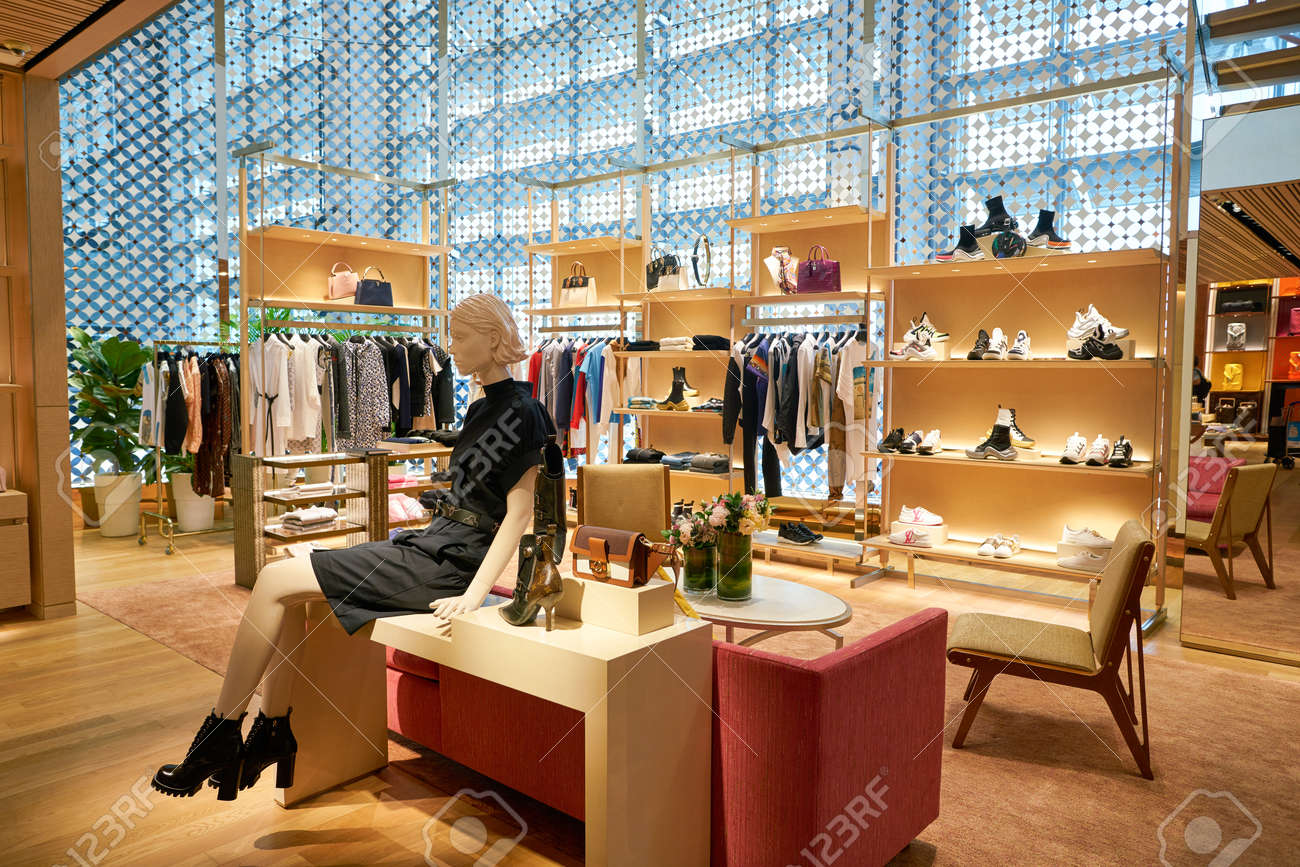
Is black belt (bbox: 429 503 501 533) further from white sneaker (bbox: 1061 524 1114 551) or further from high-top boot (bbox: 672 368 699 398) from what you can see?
high-top boot (bbox: 672 368 699 398)

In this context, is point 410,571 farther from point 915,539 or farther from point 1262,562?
point 1262,562

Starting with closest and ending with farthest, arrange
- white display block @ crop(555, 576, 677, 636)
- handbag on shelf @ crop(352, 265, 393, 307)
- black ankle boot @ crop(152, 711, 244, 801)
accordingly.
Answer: white display block @ crop(555, 576, 677, 636) → black ankle boot @ crop(152, 711, 244, 801) → handbag on shelf @ crop(352, 265, 393, 307)

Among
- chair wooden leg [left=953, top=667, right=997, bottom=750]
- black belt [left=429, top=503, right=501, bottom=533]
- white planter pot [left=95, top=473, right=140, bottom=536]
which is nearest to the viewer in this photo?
black belt [left=429, top=503, right=501, bottom=533]

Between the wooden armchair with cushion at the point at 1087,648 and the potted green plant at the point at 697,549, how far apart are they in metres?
0.84

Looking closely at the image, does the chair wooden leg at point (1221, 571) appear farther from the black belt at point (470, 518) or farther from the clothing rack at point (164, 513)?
the clothing rack at point (164, 513)

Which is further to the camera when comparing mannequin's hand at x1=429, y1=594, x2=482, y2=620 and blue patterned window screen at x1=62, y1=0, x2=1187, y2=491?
blue patterned window screen at x1=62, y1=0, x2=1187, y2=491

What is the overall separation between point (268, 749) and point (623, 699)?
3.50 feet

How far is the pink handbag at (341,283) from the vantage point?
6016 millimetres

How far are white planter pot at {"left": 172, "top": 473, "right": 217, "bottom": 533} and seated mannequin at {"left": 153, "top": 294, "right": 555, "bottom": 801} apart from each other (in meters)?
4.90

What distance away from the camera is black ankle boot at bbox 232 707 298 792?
2.19 meters

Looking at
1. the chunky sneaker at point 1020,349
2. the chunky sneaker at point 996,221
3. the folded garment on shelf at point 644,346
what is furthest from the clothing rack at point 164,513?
the chunky sneaker at point 1020,349

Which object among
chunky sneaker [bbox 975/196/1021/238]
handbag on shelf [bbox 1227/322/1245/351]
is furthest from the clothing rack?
handbag on shelf [bbox 1227/322/1245/351]

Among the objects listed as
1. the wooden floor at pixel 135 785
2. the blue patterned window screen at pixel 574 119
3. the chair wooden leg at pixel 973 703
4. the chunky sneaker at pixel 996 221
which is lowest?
the wooden floor at pixel 135 785

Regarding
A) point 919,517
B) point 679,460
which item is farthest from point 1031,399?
A: point 679,460
